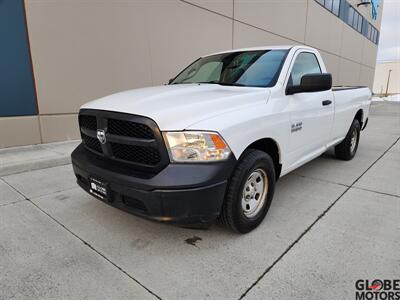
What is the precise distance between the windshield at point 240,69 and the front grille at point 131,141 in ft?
4.56

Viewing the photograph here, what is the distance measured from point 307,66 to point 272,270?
2.66 meters

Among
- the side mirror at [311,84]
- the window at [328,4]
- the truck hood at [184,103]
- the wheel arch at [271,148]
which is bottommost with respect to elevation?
the wheel arch at [271,148]

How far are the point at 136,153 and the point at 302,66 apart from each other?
8.03 ft

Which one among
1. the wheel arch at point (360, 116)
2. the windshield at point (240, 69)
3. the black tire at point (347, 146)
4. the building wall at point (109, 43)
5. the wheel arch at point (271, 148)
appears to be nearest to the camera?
the wheel arch at point (271, 148)

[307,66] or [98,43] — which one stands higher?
[98,43]

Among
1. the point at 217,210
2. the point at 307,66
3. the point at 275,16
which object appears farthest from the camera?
the point at 275,16

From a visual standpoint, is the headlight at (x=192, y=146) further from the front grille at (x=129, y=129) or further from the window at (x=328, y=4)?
the window at (x=328, y=4)

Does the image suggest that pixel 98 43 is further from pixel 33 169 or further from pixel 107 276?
pixel 107 276

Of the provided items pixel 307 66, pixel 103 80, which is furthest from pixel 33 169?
pixel 307 66

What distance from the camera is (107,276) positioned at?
2166 millimetres

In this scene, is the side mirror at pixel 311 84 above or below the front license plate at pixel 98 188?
above

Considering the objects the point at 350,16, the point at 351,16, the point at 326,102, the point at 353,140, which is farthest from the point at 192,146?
the point at 351,16

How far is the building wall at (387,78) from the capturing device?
55.7 metres

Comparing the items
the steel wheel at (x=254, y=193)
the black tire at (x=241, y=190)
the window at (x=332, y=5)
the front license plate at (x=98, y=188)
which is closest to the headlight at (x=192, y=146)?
the black tire at (x=241, y=190)
